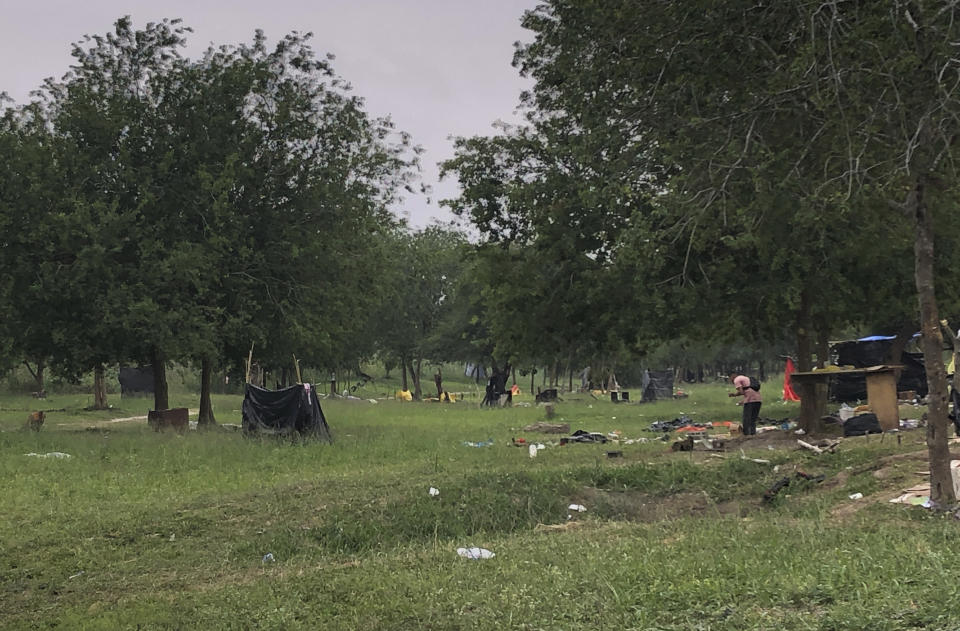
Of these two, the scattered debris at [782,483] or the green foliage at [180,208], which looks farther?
the green foliage at [180,208]

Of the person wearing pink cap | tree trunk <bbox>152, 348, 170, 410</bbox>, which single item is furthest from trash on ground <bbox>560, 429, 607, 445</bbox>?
tree trunk <bbox>152, 348, 170, 410</bbox>

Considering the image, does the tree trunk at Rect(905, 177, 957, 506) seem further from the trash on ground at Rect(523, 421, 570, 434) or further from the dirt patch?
the trash on ground at Rect(523, 421, 570, 434)

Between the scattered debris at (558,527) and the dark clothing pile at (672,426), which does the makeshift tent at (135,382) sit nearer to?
the dark clothing pile at (672,426)

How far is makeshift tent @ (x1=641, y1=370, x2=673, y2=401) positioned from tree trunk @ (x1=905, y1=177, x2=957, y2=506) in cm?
3142

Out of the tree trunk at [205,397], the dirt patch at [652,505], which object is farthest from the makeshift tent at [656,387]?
the dirt patch at [652,505]

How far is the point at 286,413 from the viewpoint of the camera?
18281mm

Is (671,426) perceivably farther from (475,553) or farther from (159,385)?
(475,553)

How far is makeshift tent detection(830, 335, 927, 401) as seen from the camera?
24859 mm

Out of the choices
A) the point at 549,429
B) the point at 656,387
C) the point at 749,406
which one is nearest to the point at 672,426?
the point at 549,429

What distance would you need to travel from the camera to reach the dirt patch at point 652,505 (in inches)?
348

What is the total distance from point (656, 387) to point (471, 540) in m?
32.6

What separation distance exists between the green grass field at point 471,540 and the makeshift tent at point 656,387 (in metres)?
23.3

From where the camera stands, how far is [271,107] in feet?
68.4

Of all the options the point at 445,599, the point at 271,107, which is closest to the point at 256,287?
the point at 271,107
